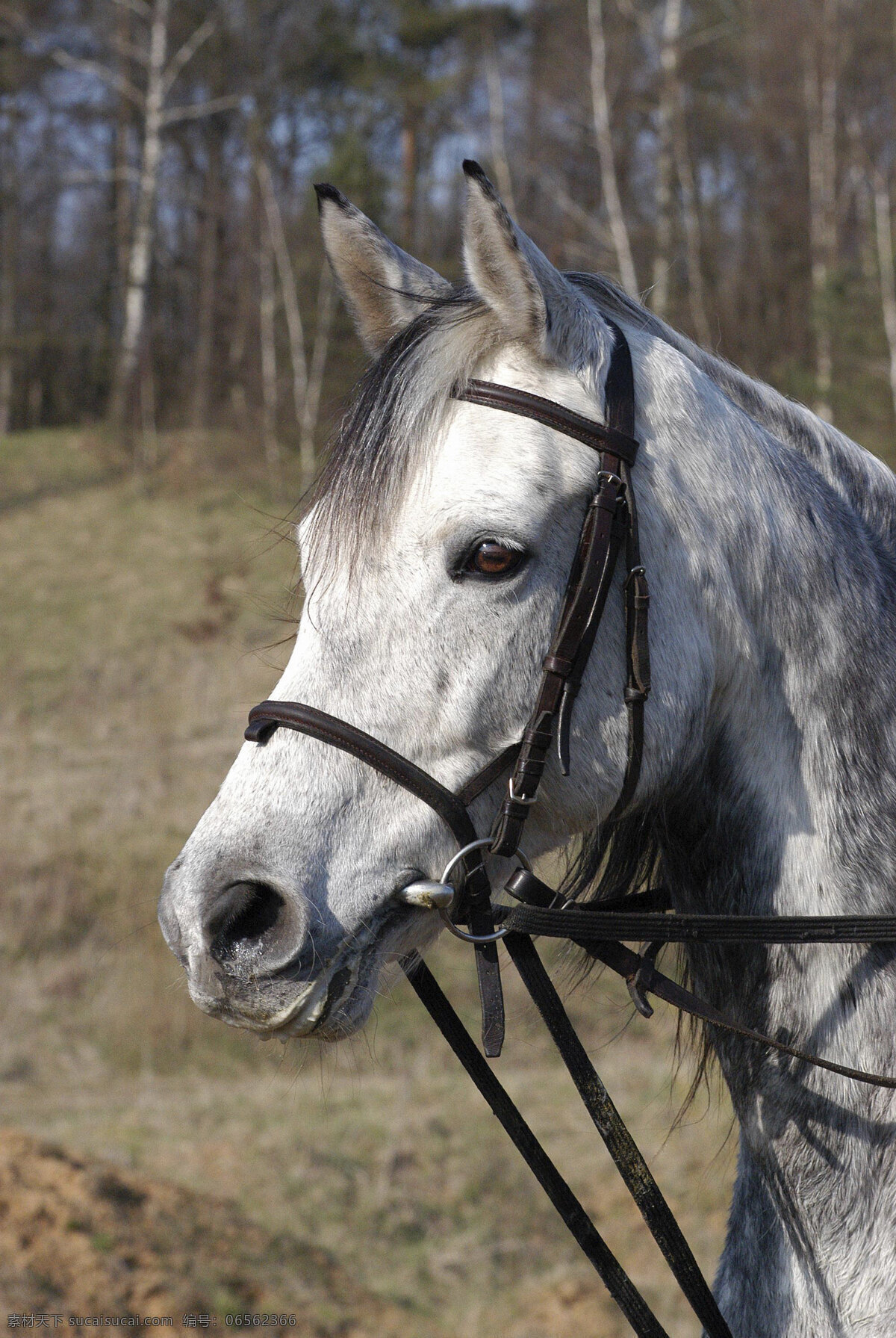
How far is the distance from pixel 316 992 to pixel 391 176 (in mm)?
24221

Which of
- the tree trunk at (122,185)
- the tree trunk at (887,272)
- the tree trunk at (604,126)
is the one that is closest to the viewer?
the tree trunk at (887,272)

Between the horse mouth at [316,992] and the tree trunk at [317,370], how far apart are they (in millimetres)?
19456

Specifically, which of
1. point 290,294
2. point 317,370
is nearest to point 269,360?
point 290,294

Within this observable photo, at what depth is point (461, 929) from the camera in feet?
5.54

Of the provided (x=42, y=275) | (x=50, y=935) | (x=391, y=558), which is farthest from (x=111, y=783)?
(x=42, y=275)

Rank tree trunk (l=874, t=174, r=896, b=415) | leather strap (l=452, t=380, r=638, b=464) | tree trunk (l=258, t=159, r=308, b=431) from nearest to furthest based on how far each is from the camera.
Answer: leather strap (l=452, t=380, r=638, b=464) < tree trunk (l=874, t=174, r=896, b=415) < tree trunk (l=258, t=159, r=308, b=431)

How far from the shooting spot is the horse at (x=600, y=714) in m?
1.59

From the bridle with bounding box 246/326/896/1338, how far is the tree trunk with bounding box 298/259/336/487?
1930 cm

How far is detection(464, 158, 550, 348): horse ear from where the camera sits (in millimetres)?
1564

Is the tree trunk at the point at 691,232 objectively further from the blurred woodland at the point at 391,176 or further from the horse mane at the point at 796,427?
the horse mane at the point at 796,427

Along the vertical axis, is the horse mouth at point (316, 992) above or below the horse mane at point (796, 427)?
below

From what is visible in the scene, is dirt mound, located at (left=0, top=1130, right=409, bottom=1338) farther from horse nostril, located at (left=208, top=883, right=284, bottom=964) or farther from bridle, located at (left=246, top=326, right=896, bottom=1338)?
horse nostril, located at (left=208, top=883, right=284, bottom=964)

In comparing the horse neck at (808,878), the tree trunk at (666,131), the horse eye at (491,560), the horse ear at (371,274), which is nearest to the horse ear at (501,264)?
the horse ear at (371,274)

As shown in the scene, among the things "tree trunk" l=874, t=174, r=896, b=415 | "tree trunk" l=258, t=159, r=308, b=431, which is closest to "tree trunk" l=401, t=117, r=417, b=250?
"tree trunk" l=258, t=159, r=308, b=431
